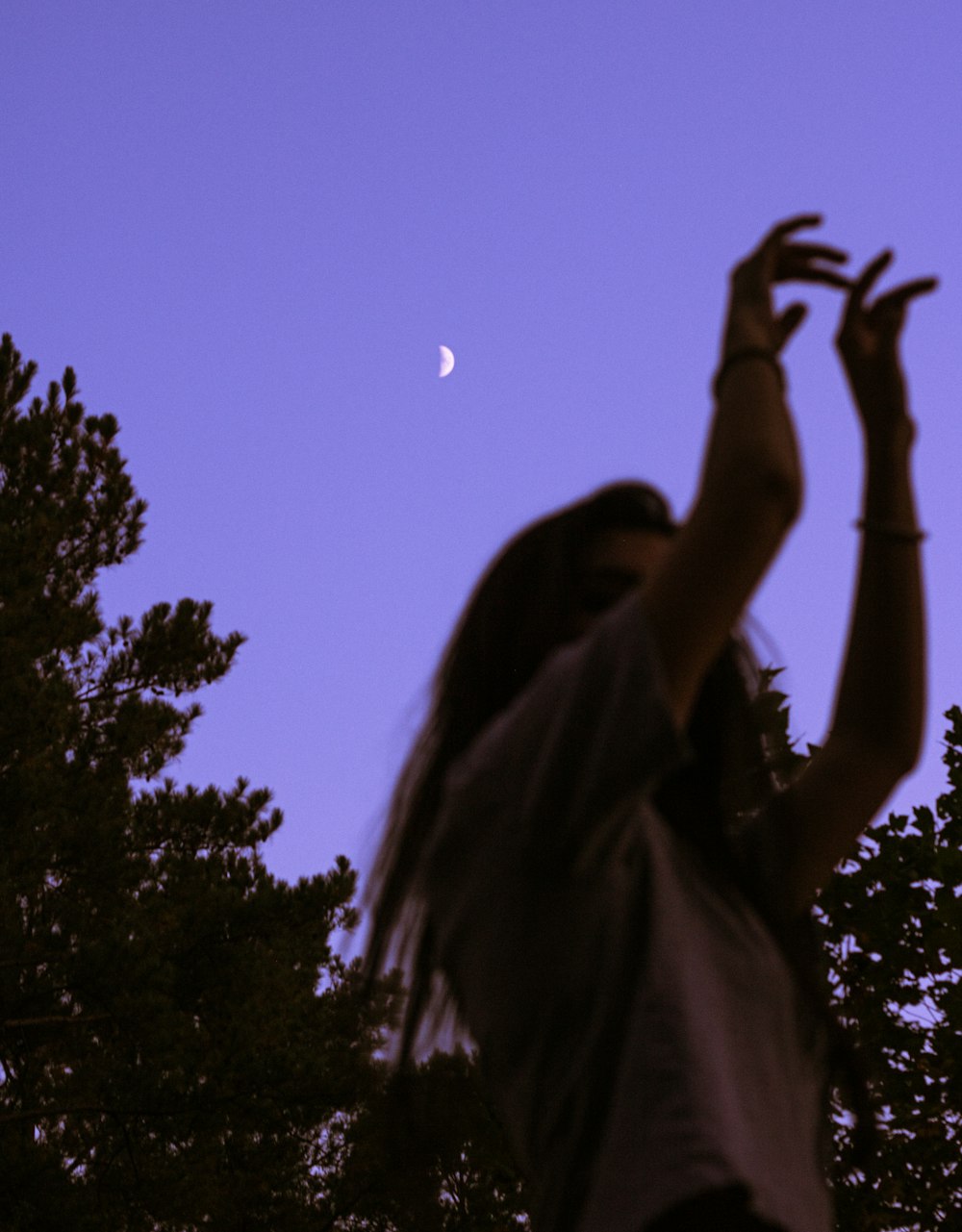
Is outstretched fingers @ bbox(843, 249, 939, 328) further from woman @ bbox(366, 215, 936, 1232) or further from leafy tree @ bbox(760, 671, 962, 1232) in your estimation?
leafy tree @ bbox(760, 671, 962, 1232)

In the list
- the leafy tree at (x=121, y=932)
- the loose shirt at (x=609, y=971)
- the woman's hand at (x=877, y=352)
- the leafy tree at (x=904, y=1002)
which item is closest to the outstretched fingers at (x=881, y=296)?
the woman's hand at (x=877, y=352)

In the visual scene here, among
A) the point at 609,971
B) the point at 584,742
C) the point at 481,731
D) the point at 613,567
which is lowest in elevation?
the point at 609,971

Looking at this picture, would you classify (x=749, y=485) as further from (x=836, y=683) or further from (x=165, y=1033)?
(x=165, y=1033)

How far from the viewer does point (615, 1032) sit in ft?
3.82

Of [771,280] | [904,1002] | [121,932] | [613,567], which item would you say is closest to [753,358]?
[771,280]

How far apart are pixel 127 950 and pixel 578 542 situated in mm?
10604

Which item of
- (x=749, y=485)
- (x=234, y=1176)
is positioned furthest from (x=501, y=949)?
(x=234, y=1176)

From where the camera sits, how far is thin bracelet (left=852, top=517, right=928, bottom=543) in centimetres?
163

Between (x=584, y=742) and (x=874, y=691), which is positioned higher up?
(x=874, y=691)

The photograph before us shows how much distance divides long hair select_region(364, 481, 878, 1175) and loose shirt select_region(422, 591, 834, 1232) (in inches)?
4.5

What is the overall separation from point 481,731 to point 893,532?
59 cm

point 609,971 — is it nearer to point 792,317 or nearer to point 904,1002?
point 792,317

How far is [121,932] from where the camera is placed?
11.3 meters

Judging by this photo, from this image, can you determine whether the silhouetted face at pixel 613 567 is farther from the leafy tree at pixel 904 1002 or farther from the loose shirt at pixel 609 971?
the leafy tree at pixel 904 1002
